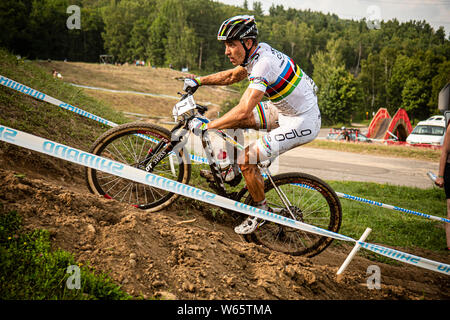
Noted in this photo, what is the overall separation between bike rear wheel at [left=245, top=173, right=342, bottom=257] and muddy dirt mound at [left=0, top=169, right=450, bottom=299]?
65 cm

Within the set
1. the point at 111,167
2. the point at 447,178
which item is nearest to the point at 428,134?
the point at 447,178

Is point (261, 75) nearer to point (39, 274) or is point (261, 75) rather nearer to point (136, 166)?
point (136, 166)

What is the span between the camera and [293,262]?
3.77m

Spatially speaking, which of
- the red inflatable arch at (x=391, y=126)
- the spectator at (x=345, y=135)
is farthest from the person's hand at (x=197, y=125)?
the red inflatable arch at (x=391, y=126)

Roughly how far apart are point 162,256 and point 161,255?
0.02 meters

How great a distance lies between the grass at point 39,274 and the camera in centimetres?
214

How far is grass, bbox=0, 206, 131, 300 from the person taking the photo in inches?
84.4

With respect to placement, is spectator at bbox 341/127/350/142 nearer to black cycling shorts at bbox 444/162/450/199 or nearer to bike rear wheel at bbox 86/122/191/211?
black cycling shorts at bbox 444/162/450/199

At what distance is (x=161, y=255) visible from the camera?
3.03m

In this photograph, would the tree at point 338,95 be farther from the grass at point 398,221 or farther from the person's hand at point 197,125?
the person's hand at point 197,125

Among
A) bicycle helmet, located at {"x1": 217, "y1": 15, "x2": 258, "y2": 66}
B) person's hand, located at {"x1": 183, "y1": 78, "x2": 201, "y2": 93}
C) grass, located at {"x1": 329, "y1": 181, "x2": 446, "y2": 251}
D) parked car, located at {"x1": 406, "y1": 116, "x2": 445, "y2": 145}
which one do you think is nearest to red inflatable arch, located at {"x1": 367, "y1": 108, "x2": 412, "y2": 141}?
parked car, located at {"x1": 406, "y1": 116, "x2": 445, "y2": 145}

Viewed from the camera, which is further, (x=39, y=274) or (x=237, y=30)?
(x=237, y=30)

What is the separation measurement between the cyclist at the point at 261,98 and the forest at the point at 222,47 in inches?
1998
